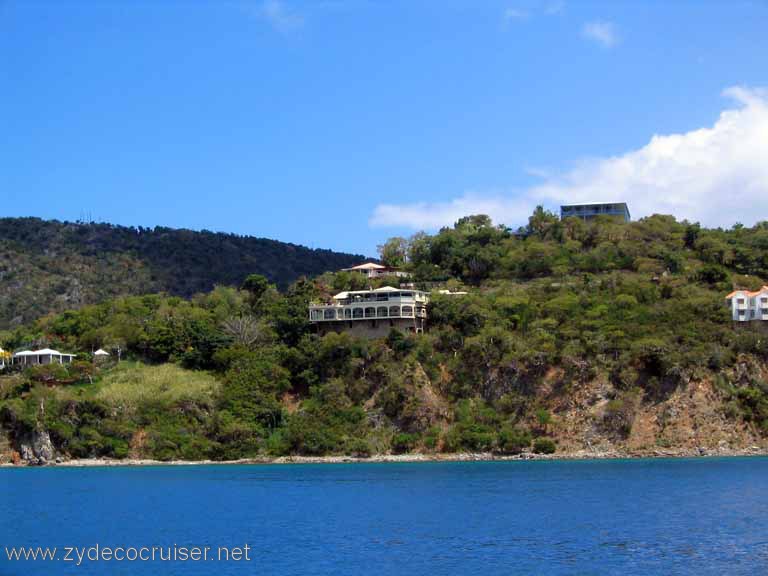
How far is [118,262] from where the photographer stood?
14650 centimetres

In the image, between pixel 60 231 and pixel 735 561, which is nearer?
pixel 735 561

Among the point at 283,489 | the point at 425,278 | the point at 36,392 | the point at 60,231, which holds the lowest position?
the point at 283,489

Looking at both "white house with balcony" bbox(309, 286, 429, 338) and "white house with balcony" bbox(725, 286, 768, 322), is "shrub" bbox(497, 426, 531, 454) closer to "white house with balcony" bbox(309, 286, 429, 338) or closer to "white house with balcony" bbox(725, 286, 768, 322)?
"white house with balcony" bbox(309, 286, 429, 338)

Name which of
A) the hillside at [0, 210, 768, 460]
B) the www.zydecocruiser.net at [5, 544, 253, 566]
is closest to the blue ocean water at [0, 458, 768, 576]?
the www.zydecocruiser.net at [5, 544, 253, 566]

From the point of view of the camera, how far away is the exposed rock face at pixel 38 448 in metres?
72.9

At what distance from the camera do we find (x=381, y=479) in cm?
5769

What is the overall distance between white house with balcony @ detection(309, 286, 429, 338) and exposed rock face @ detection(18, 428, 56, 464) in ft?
70.6

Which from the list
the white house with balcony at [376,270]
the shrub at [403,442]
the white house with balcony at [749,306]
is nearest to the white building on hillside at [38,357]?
the white house with balcony at [376,270]

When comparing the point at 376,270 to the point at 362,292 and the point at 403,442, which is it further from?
the point at 403,442

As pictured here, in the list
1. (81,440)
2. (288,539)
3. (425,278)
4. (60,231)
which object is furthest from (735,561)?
(60,231)

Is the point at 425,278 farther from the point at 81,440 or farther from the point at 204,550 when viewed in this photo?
the point at 204,550

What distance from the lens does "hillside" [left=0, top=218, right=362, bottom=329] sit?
130 m

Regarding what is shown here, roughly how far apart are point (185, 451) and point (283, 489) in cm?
2020

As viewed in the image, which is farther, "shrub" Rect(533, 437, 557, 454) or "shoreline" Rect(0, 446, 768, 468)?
"shrub" Rect(533, 437, 557, 454)
